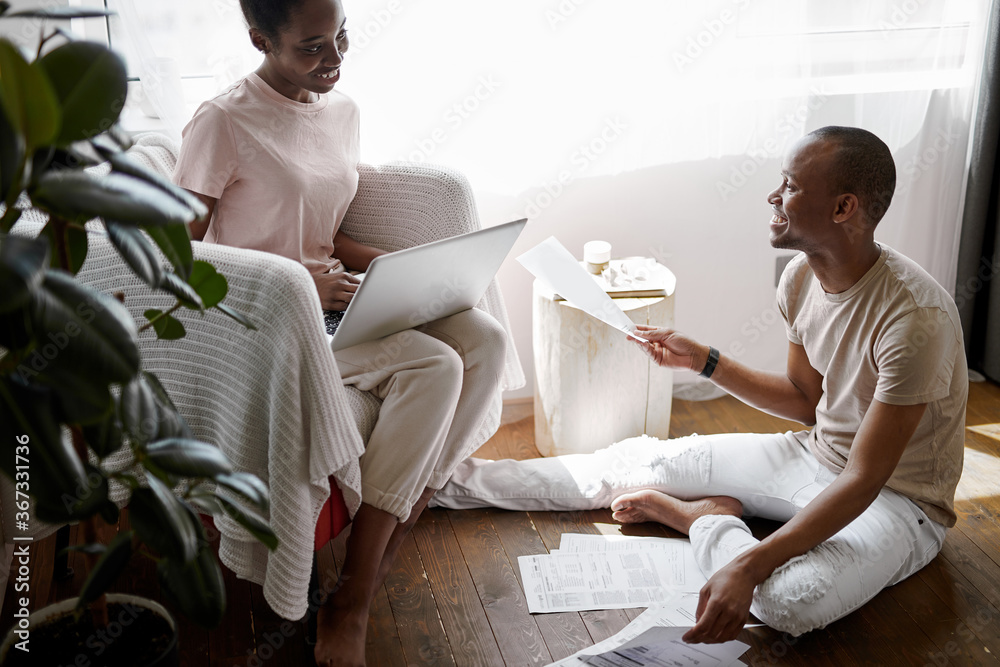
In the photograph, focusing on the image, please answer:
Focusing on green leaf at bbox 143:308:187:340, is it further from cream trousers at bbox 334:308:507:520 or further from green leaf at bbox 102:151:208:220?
cream trousers at bbox 334:308:507:520

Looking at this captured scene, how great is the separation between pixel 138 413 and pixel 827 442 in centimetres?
136

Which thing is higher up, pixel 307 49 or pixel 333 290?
pixel 307 49

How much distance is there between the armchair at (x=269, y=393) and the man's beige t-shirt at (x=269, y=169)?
10.1 inches

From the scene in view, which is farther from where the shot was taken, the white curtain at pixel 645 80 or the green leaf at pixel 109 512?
the white curtain at pixel 645 80

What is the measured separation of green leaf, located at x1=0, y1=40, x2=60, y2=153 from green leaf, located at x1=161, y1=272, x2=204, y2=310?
263 millimetres

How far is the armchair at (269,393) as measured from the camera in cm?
135

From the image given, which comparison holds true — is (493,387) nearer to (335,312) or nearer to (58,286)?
(335,312)

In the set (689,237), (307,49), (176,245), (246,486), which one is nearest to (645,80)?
(689,237)

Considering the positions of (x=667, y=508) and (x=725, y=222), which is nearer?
(x=667, y=508)

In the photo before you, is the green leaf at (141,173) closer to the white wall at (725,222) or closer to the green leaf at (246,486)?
the green leaf at (246,486)

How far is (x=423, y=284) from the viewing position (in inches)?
61.4

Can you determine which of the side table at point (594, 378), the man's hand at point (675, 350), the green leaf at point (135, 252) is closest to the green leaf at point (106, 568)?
the green leaf at point (135, 252)

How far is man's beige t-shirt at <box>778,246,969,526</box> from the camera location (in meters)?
1.55

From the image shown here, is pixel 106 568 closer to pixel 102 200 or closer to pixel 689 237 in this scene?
pixel 102 200
